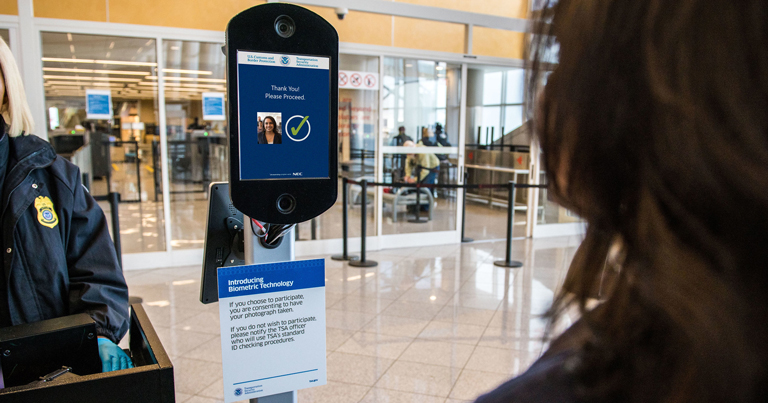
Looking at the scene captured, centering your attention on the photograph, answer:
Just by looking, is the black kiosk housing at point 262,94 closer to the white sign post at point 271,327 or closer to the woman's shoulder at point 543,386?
the white sign post at point 271,327

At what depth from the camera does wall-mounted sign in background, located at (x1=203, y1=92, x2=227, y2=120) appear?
18.6ft

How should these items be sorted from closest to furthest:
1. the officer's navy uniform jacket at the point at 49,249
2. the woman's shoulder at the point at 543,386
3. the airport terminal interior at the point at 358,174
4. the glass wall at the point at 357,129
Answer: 1. the woman's shoulder at the point at 543,386
2. the officer's navy uniform jacket at the point at 49,249
3. the airport terminal interior at the point at 358,174
4. the glass wall at the point at 357,129

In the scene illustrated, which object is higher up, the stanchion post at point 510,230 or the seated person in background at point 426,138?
the seated person in background at point 426,138

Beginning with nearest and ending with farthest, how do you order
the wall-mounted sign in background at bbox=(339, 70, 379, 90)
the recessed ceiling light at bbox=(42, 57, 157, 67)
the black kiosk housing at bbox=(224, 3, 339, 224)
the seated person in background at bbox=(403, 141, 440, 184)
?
the black kiosk housing at bbox=(224, 3, 339, 224) → the recessed ceiling light at bbox=(42, 57, 157, 67) → the wall-mounted sign in background at bbox=(339, 70, 379, 90) → the seated person in background at bbox=(403, 141, 440, 184)

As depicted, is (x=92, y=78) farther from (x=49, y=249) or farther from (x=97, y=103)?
(x=49, y=249)

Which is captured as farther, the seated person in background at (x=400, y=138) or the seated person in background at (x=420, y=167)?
the seated person in background at (x=420, y=167)

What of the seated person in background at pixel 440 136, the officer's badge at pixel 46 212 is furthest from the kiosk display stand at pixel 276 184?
the seated person in background at pixel 440 136

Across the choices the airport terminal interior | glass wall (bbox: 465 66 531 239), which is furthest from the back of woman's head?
glass wall (bbox: 465 66 531 239)

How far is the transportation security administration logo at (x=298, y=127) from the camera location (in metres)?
0.90

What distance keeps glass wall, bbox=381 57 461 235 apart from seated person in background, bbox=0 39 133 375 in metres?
5.05

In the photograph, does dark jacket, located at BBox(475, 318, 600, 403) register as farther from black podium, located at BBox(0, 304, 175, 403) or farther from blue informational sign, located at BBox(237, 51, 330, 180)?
black podium, located at BBox(0, 304, 175, 403)

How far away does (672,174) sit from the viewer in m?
0.41

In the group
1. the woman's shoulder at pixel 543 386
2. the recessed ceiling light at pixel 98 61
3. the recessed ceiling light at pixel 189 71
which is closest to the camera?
the woman's shoulder at pixel 543 386

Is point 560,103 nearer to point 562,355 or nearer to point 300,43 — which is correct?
point 562,355
